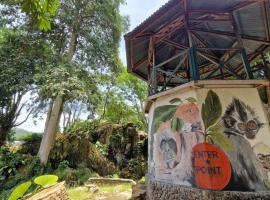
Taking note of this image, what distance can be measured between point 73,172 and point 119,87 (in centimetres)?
1096

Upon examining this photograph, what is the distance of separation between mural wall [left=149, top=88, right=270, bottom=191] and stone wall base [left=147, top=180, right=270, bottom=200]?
0.41 feet

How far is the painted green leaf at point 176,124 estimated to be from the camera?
5.44m

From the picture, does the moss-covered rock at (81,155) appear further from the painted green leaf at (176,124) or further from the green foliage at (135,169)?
the painted green leaf at (176,124)

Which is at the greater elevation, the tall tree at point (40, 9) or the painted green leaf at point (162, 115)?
the tall tree at point (40, 9)

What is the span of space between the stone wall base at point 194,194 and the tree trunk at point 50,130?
10470 mm

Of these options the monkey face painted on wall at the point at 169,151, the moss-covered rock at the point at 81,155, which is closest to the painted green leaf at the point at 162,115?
the monkey face painted on wall at the point at 169,151

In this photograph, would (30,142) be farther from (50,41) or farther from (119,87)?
(119,87)

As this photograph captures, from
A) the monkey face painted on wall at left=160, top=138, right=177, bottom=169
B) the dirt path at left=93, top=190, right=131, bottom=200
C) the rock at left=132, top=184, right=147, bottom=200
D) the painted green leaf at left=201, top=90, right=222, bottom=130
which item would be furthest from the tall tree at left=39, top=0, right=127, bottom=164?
the painted green leaf at left=201, top=90, right=222, bottom=130

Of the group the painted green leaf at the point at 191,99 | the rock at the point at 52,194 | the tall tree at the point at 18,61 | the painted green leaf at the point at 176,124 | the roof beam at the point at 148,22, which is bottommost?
the rock at the point at 52,194

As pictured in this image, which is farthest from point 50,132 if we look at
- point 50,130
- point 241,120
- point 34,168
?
point 241,120

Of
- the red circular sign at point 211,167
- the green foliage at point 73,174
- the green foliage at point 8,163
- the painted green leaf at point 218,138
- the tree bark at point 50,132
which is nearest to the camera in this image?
the red circular sign at point 211,167

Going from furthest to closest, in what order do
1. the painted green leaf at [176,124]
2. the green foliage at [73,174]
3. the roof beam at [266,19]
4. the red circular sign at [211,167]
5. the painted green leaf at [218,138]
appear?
the green foliage at [73,174]
the roof beam at [266,19]
the painted green leaf at [176,124]
the painted green leaf at [218,138]
the red circular sign at [211,167]

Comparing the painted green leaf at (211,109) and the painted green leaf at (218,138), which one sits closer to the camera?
the painted green leaf at (218,138)

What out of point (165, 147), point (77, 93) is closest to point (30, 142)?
point (77, 93)
